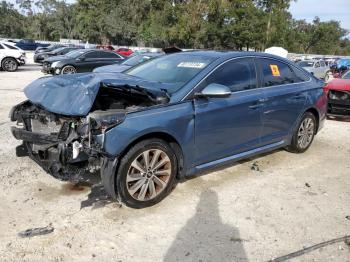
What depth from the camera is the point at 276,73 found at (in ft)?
18.0

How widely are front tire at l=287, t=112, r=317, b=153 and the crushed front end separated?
3300 millimetres

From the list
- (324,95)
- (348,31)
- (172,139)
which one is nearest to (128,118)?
(172,139)

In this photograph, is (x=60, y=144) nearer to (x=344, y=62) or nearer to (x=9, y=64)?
(x=9, y=64)

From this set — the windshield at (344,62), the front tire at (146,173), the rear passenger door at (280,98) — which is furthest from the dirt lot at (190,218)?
the windshield at (344,62)

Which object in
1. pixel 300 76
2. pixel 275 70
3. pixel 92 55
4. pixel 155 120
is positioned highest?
pixel 275 70

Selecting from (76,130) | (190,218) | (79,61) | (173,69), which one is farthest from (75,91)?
(79,61)

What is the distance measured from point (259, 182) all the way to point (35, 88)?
316 centimetres

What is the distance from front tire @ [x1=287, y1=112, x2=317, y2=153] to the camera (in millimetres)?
6039

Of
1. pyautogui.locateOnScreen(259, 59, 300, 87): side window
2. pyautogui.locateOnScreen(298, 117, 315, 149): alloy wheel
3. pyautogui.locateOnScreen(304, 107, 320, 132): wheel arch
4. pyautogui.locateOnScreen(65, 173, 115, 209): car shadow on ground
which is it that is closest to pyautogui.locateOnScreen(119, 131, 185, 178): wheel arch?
pyautogui.locateOnScreen(65, 173, 115, 209): car shadow on ground

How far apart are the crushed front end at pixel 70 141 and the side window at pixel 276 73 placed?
232 centimetres

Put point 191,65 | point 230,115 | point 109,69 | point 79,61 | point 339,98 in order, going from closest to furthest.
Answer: point 230,115
point 191,65
point 109,69
point 339,98
point 79,61

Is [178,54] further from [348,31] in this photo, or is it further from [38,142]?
[348,31]

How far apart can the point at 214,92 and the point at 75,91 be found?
5.07 feet

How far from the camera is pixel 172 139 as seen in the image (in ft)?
13.7
